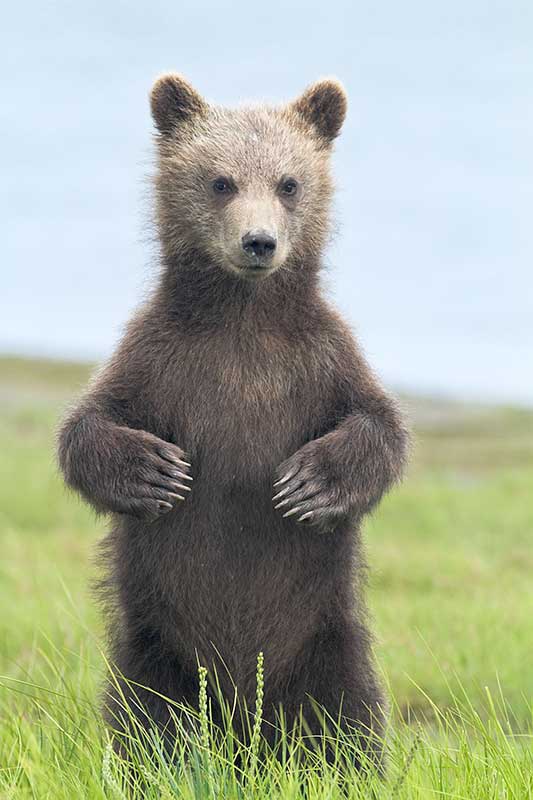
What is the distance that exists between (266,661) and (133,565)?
0.62 metres

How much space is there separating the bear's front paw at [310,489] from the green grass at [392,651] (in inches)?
26.5

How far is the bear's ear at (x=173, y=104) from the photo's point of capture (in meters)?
4.69

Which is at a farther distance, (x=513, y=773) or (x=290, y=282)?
(x=290, y=282)

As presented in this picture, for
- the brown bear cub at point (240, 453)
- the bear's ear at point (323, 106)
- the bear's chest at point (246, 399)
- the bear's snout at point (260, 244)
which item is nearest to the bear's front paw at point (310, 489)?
the brown bear cub at point (240, 453)

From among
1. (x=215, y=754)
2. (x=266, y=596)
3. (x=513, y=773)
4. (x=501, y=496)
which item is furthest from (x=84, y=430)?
(x=501, y=496)

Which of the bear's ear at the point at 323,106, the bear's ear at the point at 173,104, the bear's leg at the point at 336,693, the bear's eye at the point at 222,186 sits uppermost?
the bear's ear at the point at 323,106

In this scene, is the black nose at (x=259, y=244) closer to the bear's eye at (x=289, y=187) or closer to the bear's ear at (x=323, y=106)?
the bear's eye at (x=289, y=187)

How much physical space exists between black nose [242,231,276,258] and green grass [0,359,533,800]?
0.99 metres

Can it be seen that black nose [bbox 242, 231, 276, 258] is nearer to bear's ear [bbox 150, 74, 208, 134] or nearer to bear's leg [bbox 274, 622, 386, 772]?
bear's ear [bbox 150, 74, 208, 134]

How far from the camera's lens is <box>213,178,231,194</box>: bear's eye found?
434 centimetres

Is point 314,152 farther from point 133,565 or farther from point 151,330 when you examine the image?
point 133,565

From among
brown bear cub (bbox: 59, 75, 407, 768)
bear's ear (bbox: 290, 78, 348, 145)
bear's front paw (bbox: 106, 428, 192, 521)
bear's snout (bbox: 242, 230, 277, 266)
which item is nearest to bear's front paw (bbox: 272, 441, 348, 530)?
brown bear cub (bbox: 59, 75, 407, 768)

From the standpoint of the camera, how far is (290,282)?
14.2ft

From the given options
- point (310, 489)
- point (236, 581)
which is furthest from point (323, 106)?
point (236, 581)
